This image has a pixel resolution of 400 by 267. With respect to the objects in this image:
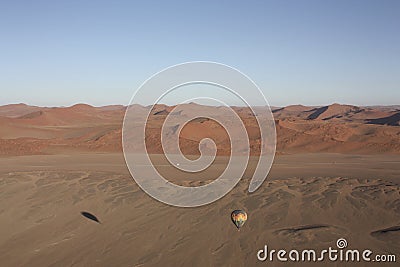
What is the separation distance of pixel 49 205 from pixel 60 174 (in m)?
5.91

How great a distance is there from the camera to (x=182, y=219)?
46.2 ft

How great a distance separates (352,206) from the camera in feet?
48.9

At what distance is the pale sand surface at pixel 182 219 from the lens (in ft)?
36.5

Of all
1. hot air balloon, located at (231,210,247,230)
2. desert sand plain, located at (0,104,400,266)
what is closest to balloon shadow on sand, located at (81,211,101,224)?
desert sand plain, located at (0,104,400,266)

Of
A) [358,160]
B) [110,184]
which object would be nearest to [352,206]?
[110,184]

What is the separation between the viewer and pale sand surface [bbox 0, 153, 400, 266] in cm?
1112

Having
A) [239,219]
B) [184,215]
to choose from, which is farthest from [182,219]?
[239,219]

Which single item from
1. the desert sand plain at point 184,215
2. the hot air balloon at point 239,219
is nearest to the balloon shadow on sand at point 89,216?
the desert sand plain at point 184,215

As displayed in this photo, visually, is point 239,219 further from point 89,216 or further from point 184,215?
point 89,216

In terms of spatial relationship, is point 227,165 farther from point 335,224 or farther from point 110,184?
point 335,224

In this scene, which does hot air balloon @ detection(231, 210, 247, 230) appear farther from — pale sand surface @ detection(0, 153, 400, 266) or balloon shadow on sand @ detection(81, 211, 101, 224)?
balloon shadow on sand @ detection(81, 211, 101, 224)

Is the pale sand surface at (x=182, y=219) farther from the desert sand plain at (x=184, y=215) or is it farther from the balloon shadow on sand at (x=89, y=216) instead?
the balloon shadow on sand at (x=89, y=216)

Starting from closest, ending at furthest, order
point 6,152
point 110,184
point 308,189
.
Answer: point 308,189
point 110,184
point 6,152

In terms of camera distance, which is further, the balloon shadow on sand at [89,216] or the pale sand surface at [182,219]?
the balloon shadow on sand at [89,216]
